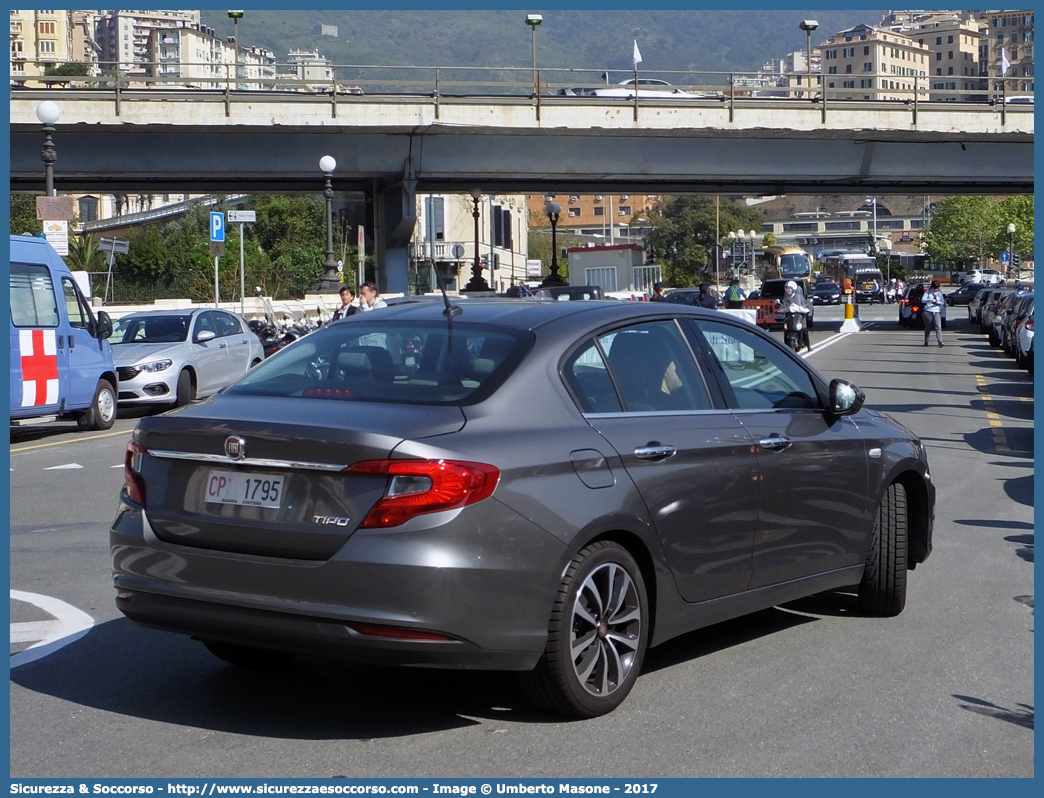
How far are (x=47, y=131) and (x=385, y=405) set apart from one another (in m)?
23.2

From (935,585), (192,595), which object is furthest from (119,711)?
(935,585)

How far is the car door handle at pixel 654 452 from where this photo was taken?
5395 mm

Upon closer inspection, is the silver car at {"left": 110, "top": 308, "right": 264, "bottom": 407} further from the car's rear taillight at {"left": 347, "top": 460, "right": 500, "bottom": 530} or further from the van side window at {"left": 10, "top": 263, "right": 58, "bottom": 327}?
the car's rear taillight at {"left": 347, "top": 460, "right": 500, "bottom": 530}

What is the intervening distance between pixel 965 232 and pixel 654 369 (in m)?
127

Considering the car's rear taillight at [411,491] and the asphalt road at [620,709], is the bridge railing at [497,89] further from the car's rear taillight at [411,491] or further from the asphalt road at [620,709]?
the car's rear taillight at [411,491]

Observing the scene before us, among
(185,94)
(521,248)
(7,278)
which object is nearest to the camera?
(7,278)

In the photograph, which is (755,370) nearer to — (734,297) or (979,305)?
(734,297)

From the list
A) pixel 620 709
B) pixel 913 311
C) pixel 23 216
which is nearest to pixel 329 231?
pixel 913 311

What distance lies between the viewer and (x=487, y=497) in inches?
188

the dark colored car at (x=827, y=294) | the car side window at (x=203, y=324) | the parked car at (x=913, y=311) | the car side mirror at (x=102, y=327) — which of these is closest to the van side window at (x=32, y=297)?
the car side mirror at (x=102, y=327)

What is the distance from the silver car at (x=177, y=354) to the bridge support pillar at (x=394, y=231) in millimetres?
20665
